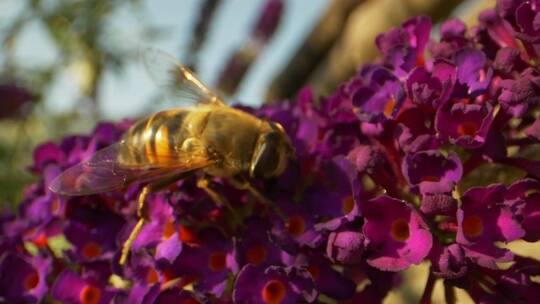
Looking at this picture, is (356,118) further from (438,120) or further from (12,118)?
(12,118)

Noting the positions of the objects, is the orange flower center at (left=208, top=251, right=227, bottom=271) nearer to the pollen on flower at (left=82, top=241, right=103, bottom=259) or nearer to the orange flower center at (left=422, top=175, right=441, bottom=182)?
the pollen on flower at (left=82, top=241, right=103, bottom=259)

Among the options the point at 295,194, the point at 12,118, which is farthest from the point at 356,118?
the point at 12,118

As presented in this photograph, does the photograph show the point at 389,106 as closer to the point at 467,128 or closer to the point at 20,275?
the point at 467,128

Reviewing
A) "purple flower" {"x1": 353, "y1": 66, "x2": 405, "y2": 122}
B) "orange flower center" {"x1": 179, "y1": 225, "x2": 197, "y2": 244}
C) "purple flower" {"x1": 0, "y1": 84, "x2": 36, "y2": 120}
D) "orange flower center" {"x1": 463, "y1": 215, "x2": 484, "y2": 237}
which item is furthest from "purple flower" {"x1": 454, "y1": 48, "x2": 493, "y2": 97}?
"purple flower" {"x1": 0, "y1": 84, "x2": 36, "y2": 120}

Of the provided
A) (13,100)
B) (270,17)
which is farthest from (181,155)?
(270,17)

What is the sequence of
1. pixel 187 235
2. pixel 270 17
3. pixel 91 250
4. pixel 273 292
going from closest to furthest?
pixel 273 292
pixel 187 235
pixel 91 250
pixel 270 17
